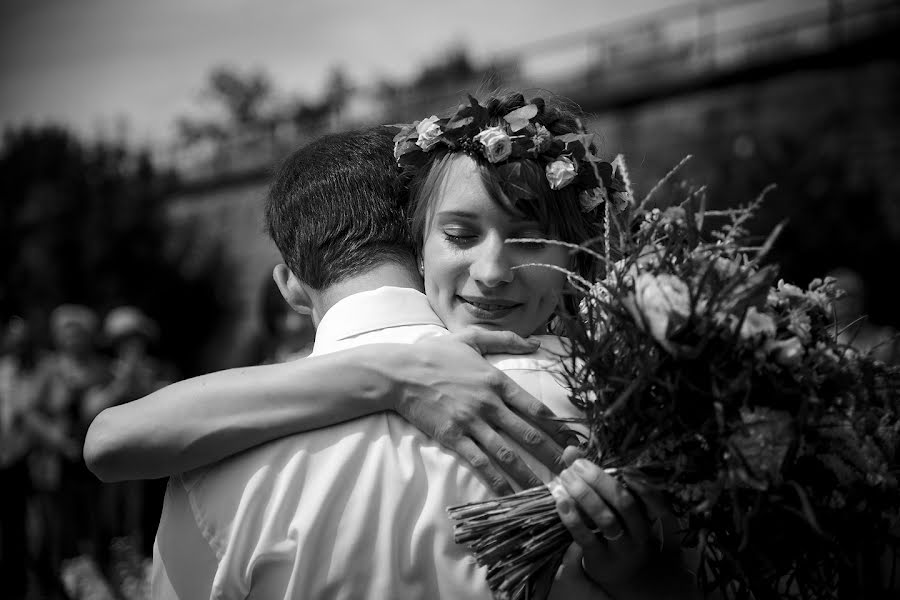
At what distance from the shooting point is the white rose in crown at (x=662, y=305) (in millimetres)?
1634

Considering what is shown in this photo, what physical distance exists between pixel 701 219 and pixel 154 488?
712cm

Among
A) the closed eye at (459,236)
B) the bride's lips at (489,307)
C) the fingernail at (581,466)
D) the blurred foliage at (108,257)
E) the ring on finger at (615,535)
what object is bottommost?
the blurred foliage at (108,257)

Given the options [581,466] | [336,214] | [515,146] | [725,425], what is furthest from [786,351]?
[336,214]

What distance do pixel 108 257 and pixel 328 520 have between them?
2358 centimetres

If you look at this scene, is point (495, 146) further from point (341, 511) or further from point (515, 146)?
point (341, 511)

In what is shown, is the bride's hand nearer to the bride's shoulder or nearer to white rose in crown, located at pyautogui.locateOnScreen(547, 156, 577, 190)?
the bride's shoulder

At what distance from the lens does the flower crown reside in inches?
86.0

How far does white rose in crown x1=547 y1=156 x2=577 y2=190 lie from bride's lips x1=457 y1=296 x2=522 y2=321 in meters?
0.32

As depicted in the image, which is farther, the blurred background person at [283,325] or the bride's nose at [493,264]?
the blurred background person at [283,325]

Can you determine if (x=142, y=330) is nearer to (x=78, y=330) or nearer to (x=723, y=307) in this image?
(x=78, y=330)

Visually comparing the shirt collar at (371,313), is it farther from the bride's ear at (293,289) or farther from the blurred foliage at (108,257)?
the blurred foliage at (108,257)

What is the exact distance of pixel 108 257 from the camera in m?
23.5

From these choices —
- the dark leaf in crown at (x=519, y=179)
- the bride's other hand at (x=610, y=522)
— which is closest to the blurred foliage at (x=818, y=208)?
the dark leaf in crown at (x=519, y=179)

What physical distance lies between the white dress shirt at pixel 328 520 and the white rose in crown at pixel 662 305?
31 cm
